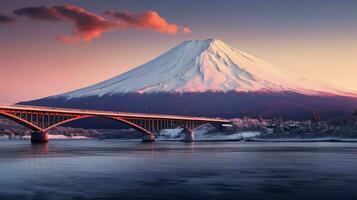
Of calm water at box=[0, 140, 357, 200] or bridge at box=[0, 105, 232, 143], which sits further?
bridge at box=[0, 105, 232, 143]

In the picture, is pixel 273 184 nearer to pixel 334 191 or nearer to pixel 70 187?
pixel 334 191

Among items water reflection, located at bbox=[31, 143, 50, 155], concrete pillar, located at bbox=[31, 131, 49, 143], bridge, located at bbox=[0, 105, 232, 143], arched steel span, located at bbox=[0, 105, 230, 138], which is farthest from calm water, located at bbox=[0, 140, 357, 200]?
concrete pillar, located at bbox=[31, 131, 49, 143]

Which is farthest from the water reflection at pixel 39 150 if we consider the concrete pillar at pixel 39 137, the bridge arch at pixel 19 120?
the concrete pillar at pixel 39 137

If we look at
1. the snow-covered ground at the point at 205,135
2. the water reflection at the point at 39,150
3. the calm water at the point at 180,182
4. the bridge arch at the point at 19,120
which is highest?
the bridge arch at the point at 19,120

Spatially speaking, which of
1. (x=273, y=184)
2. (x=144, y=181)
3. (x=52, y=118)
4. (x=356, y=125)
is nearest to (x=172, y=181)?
(x=144, y=181)

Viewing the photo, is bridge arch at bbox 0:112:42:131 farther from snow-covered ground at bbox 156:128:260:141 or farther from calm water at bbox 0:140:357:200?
snow-covered ground at bbox 156:128:260:141

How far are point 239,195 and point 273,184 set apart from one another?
211 inches

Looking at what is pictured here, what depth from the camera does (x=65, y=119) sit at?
12338 cm

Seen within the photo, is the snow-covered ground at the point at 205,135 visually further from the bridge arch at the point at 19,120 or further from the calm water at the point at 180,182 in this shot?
the calm water at the point at 180,182

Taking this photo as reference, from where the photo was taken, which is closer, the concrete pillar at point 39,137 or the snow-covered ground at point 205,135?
the concrete pillar at point 39,137

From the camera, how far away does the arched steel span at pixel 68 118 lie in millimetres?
108312

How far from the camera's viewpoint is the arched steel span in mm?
108312

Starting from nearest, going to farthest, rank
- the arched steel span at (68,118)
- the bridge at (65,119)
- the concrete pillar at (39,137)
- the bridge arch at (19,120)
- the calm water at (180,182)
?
the calm water at (180,182) → the bridge arch at (19,120) → the arched steel span at (68,118) → the bridge at (65,119) → the concrete pillar at (39,137)

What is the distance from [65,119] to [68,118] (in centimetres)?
190
